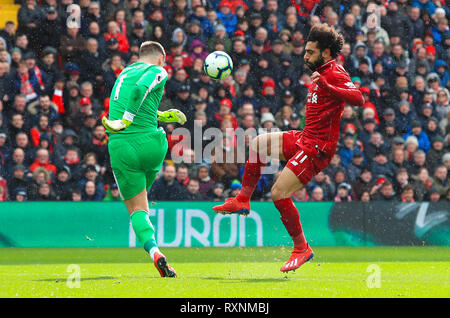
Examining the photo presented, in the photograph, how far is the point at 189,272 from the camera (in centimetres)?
848

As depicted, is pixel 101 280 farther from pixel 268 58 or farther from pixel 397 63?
pixel 397 63

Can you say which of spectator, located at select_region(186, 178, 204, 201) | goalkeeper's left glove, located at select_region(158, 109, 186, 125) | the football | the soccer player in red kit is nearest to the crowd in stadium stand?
spectator, located at select_region(186, 178, 204, 201)

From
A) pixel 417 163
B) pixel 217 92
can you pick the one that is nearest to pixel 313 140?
pixel 217 92

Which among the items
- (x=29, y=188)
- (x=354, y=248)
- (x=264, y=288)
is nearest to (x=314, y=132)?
(x=264, y=288)

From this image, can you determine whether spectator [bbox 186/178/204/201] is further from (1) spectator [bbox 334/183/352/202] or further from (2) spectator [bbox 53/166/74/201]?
(1) spectator [bbox 334/183/352/202]

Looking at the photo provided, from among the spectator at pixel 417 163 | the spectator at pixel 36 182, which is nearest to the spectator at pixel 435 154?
the spectator at pixel 417 163

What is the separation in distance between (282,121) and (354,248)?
311 centimetres

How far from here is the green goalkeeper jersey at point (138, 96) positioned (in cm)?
748

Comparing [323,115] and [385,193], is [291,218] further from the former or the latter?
[385,193]

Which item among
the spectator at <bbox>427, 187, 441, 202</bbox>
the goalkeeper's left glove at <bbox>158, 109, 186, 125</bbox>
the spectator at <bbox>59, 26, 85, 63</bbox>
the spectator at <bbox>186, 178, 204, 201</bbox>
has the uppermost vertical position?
the spectator at <bbox>59, 26, 85, 63</bbox>

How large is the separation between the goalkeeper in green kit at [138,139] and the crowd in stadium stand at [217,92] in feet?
19.0

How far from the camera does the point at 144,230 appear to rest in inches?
297

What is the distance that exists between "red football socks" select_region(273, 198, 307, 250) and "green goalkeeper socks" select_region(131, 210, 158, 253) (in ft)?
4.47

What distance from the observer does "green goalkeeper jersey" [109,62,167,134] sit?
748 centimetres
